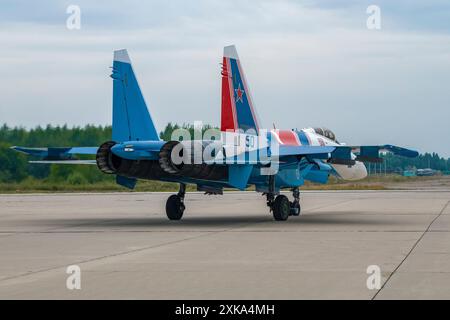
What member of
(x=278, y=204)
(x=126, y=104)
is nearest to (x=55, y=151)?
(x=126, y=104)

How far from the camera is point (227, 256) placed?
45.6 ft

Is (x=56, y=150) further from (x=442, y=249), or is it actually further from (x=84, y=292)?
(x=84, y=292)

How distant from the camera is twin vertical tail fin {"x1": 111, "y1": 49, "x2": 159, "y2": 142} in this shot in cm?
2167

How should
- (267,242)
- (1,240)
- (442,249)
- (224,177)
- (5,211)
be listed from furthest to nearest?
(5,211) → (224,177) → (1,240) → (267,242) → (442,249)

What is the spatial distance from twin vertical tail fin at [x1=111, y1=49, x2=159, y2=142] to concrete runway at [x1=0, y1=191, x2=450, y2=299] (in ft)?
7.44

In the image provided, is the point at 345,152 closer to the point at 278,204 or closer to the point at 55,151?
the point at 278,204

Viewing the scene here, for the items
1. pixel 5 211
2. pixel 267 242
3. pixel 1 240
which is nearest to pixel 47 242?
pixel 1 240

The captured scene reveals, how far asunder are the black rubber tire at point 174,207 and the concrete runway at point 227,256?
1.16 feet

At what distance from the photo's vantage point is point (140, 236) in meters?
18.2

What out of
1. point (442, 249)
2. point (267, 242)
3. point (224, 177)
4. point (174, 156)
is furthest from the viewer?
point (224, 177)

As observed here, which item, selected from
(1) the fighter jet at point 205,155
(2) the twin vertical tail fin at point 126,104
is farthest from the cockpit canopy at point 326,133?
(2) the twin vertical tail fin at point 126,104

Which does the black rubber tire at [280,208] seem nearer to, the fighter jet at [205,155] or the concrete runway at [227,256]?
the fighter jet at [205,155]

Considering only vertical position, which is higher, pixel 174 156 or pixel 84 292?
pixel 174 156
